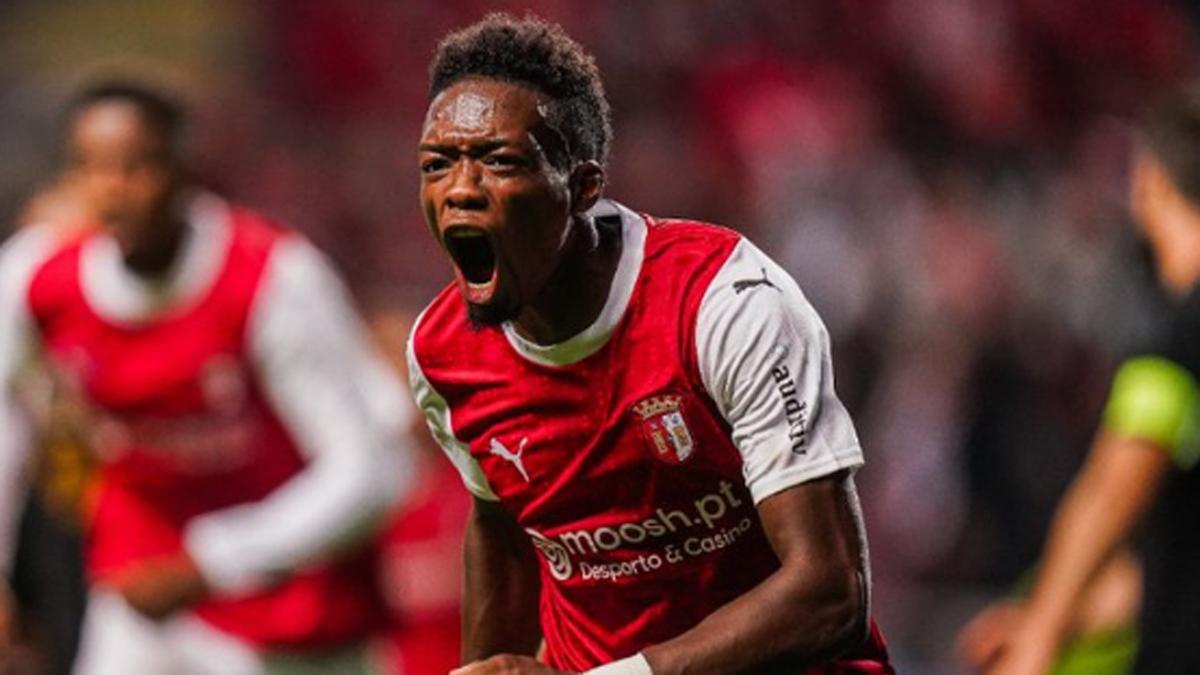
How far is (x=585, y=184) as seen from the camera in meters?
3.82

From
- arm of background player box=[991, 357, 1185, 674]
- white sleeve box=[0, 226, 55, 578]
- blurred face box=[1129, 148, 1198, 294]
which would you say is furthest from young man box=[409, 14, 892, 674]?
white sleeve box=[0, 226, 55, 578]

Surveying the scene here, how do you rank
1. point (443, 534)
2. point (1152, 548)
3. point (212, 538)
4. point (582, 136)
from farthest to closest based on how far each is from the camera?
point (443, 534) → point (212, 538) → point (1152, 548) → point (582, 136)

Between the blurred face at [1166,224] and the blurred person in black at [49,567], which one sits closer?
the blurred face at [1166,224]

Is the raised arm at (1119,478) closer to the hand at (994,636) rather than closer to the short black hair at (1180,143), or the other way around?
the hand at (994,636)

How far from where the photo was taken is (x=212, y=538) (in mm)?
6246

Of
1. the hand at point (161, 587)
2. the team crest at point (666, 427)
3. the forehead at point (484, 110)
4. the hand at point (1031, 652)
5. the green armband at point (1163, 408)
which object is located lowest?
the hand at point (161, 587)

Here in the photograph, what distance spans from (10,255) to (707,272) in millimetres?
3047

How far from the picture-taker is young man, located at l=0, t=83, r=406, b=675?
20.6 ft

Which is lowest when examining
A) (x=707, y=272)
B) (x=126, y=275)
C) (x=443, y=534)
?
(x=443, y=534)

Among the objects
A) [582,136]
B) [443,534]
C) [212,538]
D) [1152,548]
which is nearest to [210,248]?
[212,538]

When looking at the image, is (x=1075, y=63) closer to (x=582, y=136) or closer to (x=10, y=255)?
(x=10, y=255)

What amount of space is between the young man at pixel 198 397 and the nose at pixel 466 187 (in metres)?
Answer: 2.69

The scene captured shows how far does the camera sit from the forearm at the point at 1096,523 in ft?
17.0

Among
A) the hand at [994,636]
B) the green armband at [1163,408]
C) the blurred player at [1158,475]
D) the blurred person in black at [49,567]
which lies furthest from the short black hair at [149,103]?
the green armband at [1163,408]
